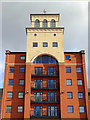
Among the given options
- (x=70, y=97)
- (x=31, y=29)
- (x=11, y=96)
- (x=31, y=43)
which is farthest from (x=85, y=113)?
(x=31, y=29)

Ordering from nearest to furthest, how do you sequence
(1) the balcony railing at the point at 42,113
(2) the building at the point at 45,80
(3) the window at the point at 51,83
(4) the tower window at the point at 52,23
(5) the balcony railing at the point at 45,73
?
(1) the balcony railing at the point at 42,113 → (2) the building at the point at 45,80 → (3) the window at the point at 51,83 → (5) the balcony railing at the point at 45,73 → (4) the tower window at the point at 52,23

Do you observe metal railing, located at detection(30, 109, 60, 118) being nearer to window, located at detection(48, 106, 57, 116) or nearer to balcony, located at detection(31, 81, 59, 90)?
window, located at detection(48, 106, 57, 116)

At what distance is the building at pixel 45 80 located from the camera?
118 ft

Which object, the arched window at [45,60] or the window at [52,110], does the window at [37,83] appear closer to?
the arched window at [45,60]

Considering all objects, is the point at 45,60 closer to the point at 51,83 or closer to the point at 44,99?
the point at 51,83

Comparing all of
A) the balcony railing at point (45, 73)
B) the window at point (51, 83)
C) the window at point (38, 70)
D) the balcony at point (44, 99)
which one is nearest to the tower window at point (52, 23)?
the window at point (38, 70)

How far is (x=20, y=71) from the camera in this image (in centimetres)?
3953

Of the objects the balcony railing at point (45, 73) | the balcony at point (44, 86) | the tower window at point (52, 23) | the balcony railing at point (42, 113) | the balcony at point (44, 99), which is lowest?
the balcony railing at point (42, 113)

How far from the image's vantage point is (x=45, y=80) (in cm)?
3819

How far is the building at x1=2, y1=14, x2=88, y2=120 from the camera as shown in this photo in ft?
118

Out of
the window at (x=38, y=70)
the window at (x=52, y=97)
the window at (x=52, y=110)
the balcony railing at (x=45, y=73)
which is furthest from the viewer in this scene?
the window at (x=38, y=70)

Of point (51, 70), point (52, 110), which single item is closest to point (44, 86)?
point (51, 70)

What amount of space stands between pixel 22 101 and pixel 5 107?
3513 mm

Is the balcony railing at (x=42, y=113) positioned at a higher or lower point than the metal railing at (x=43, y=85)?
lower
